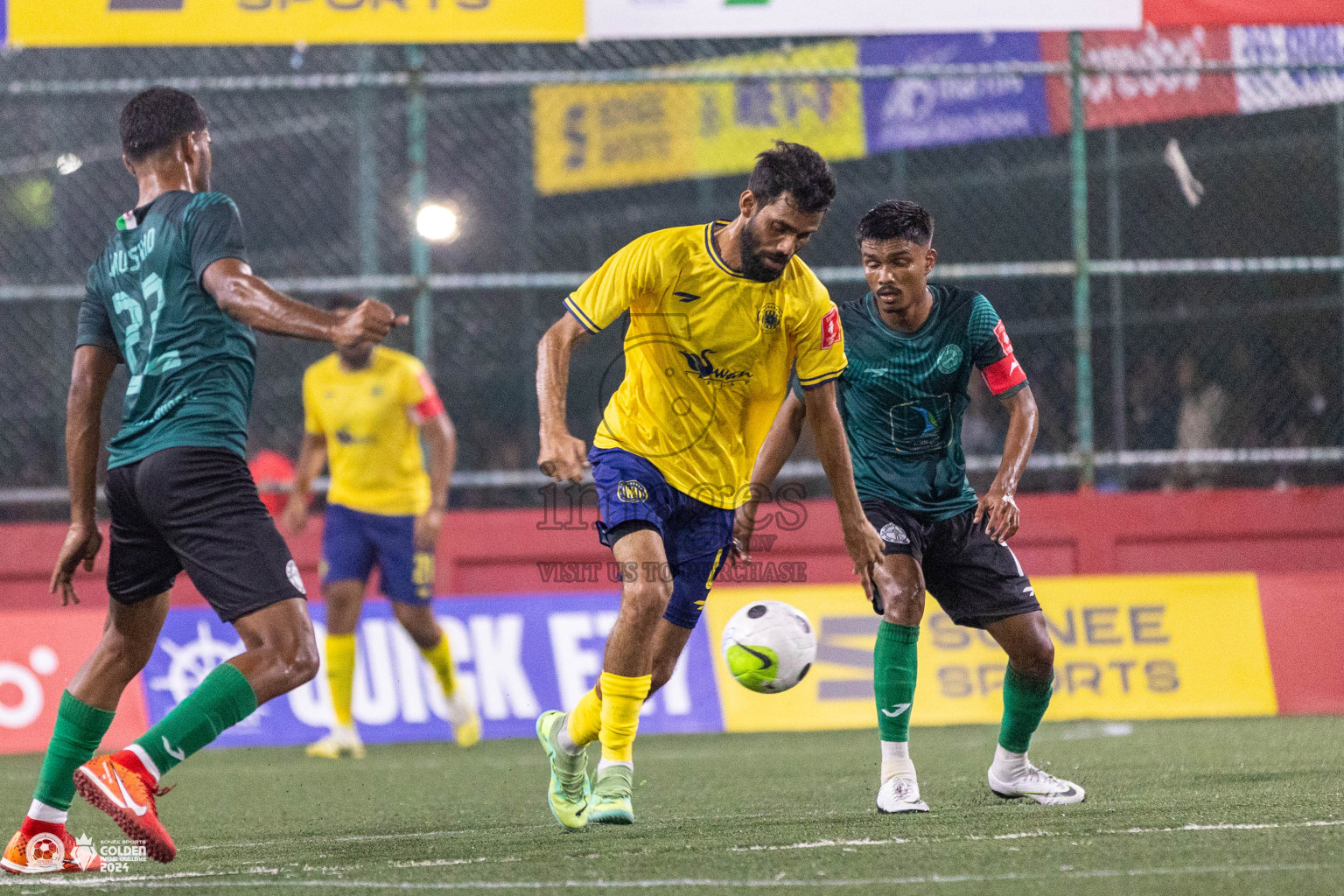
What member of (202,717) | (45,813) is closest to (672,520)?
(202,717)

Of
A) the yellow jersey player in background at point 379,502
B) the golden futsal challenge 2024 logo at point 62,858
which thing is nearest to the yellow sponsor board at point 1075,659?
the yellow jersey player in background at point 379,502

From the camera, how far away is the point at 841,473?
209 inches

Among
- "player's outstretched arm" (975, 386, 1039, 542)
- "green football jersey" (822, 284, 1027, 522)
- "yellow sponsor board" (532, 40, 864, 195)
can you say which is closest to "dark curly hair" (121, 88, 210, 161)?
"green football jersey" (822, 284, 1027, 522)

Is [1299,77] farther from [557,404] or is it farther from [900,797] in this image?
[557,404]

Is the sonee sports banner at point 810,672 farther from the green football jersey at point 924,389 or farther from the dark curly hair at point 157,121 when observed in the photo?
the dark curly hair at point 157,121

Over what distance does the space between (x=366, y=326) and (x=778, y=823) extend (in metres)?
2.43

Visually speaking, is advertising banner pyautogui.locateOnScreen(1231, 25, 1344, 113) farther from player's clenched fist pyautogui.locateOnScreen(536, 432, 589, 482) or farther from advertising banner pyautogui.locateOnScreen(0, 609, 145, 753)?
advertising banner pyautogui.locateOnScreen(0, 609, 145, 753)

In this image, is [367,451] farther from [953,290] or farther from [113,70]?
[113,70]

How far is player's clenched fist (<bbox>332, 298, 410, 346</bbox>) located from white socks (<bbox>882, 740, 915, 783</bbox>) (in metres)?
2.72

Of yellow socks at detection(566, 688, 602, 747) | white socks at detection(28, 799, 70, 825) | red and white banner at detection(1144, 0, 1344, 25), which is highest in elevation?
red and white banner at detection(1144, 0, 1344, 25)

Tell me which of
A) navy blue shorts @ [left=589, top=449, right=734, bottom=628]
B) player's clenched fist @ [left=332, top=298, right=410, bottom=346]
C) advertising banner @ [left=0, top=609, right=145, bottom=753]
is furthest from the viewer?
advertising banner @ [left=0, top=609, right=145, bottom=753]

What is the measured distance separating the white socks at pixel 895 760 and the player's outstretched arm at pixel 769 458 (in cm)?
87

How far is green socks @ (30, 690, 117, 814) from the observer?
15.0 ft

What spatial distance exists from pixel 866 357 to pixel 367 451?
12.9 ft
